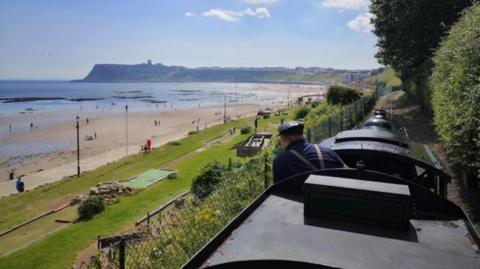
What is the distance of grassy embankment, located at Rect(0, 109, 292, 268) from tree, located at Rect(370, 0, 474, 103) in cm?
1511

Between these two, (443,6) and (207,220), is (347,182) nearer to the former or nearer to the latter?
(207,220)

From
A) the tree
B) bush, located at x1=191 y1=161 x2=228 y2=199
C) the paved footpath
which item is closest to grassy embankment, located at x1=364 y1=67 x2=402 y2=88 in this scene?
the tree

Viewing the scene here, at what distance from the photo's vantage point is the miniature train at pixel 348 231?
2439 mm

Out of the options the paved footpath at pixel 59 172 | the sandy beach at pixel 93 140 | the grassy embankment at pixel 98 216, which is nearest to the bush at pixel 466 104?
the grassy embankment at pixel 98 216

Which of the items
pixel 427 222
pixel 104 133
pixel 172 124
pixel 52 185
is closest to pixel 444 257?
pixel 427 222

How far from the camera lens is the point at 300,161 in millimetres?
4312

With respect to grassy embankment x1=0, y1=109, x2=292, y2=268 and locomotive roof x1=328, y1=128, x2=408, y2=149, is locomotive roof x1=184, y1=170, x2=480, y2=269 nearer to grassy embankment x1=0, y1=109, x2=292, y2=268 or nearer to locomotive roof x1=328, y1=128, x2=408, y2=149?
locomotive roof x1=328, y1=128, x2=408, y2=149

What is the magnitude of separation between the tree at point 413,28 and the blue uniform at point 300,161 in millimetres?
19718

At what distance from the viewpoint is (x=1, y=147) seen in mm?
48906

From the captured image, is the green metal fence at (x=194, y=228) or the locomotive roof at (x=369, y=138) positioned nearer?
the locomotive roof at (x=369, y=138)

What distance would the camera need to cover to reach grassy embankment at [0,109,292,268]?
1497cm

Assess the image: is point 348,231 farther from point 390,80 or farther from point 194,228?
point 390,80

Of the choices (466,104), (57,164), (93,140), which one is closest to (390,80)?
(93,140)

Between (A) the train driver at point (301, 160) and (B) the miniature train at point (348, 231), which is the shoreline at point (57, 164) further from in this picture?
(B) the miniature train at point (348, 231)
